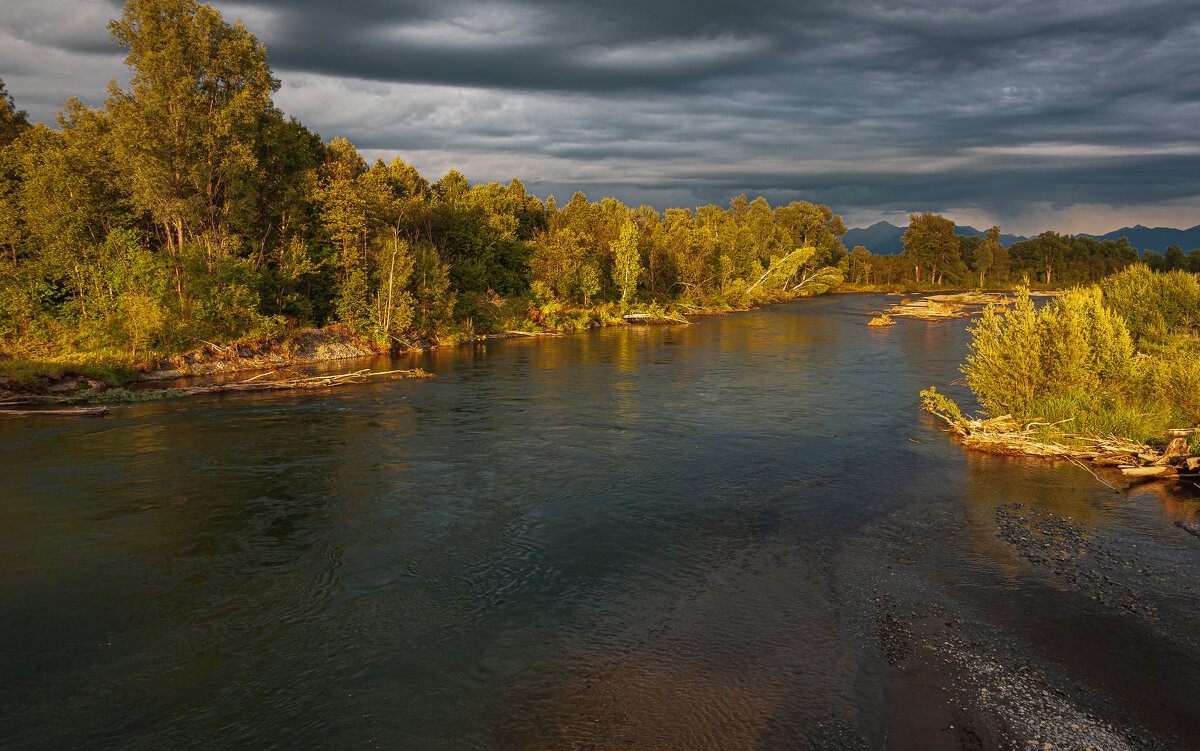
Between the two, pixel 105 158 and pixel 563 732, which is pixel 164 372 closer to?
pixel 105 158

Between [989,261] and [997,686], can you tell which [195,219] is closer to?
[997,686]

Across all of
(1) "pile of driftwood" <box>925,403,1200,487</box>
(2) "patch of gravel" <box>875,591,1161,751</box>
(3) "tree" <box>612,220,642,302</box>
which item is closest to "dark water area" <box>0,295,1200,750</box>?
(2) "patch of gravel" <box>875,591,1161,751</box>

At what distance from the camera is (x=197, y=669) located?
38.0ft

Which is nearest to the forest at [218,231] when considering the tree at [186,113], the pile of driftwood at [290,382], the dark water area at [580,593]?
the tree at [186,113]

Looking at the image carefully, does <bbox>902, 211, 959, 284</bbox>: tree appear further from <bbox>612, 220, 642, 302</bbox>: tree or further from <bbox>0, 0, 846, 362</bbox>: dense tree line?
<bbox>0, 0, 846, 362</bbox>: dense tree line

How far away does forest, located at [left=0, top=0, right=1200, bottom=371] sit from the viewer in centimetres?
4259

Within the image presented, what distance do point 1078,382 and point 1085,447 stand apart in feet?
11.0

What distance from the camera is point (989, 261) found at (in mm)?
179375

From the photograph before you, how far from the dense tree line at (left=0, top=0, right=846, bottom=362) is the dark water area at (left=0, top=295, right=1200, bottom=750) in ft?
56.7

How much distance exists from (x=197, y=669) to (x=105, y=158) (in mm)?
50355

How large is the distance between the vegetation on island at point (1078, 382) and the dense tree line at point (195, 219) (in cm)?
4770

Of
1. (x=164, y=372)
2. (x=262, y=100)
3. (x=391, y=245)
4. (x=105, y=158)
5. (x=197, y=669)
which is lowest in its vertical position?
(x=197, y=669)

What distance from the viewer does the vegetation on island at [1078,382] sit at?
74.6ft

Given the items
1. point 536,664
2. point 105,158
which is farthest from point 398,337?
point 536,664
